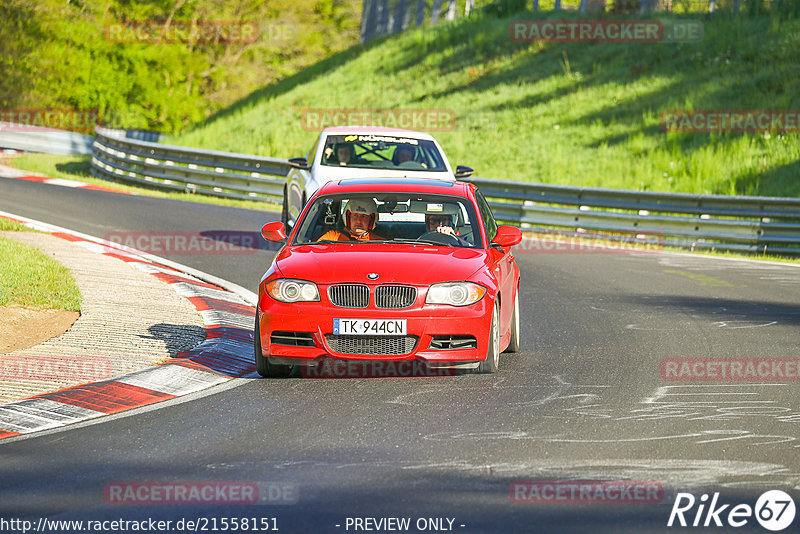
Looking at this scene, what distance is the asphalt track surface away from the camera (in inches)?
208

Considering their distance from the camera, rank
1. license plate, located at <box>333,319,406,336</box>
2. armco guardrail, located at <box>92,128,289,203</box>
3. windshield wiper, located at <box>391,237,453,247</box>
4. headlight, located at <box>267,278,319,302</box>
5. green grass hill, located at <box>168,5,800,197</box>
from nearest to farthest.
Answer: license plate, located at <box>333,319,406,336</box> → headlight, located at <box>267,278,319,302</box> → windshield wiper, located at <box>391,237,453,247</box> → armco guardrail, located at <box>92,128,289,203</box> → green grass hill, located at <box>168,5,800,197</box>

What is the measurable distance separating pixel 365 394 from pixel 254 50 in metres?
59.9

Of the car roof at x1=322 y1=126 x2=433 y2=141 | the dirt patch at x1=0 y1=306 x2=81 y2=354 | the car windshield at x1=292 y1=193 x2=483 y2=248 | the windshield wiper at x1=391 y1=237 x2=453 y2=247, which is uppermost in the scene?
the car roof at x1=322 y1=126 x2=433 y2=141

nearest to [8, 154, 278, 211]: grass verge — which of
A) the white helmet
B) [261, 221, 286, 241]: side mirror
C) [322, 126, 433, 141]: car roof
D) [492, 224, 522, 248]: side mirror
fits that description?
[322, 126, 433, 141]: car roof

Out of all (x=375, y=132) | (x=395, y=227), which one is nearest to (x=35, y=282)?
(x=395, y=227)

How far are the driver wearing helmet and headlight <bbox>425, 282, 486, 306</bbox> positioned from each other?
1.29 metres

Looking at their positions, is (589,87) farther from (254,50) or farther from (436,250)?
(254,50)

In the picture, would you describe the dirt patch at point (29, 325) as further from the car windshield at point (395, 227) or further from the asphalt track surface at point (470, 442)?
the car windshield at point (395, 227)

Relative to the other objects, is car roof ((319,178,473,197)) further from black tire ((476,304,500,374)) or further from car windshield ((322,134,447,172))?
car windshield ((322,134,447,172))

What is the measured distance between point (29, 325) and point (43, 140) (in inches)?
1082

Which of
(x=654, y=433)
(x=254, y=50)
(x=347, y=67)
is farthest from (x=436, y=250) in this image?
(x=254, y=50)

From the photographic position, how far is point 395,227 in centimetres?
995

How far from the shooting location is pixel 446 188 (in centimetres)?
980

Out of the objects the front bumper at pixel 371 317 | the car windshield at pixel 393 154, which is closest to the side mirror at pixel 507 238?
Result: the front bumper at pixel 371 317
